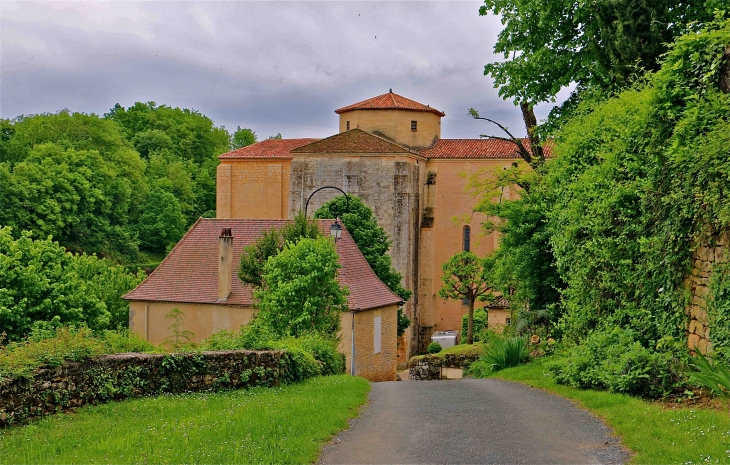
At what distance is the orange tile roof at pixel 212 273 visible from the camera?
27.8 m

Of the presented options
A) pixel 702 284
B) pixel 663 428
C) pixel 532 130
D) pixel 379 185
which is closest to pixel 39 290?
pixel 532 130

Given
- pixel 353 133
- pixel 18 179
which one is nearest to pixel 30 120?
pixel 18 179

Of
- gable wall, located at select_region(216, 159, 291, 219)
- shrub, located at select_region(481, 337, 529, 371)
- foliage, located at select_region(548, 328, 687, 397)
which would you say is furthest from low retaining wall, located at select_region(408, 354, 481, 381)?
gable wall, located at select_region(216, 159, 291, 219)

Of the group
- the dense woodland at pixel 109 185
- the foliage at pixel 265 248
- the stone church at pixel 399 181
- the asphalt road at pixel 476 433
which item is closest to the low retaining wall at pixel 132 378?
the asphalt road at pixel 476 433

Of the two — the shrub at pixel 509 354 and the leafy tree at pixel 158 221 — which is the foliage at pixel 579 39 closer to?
the shrub at pixel 509 354

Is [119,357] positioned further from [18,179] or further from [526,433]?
[18,179]

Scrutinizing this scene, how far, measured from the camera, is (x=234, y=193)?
57.8 metres

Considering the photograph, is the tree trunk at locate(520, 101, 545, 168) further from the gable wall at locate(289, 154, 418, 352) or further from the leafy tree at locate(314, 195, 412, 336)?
the gable wall at locate(289, 154, 418, 352)

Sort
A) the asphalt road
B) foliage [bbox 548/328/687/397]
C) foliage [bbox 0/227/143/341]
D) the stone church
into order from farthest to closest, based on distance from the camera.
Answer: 1. the stone church
2. foliage [bbox 0/227/143/341]
3. foliage [bbox 548/328/687/397]
4. the asphalt road

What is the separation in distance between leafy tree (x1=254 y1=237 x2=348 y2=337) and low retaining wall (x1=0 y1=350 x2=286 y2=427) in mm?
5587

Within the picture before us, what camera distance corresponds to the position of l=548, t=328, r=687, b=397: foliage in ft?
36.4

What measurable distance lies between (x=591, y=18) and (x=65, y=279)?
18339 millimetres

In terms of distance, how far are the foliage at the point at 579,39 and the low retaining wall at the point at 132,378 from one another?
9.51 m

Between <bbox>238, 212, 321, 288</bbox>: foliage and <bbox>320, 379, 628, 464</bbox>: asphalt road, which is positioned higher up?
<bbox>238, 212, 321, 288</bbox>: foliage
